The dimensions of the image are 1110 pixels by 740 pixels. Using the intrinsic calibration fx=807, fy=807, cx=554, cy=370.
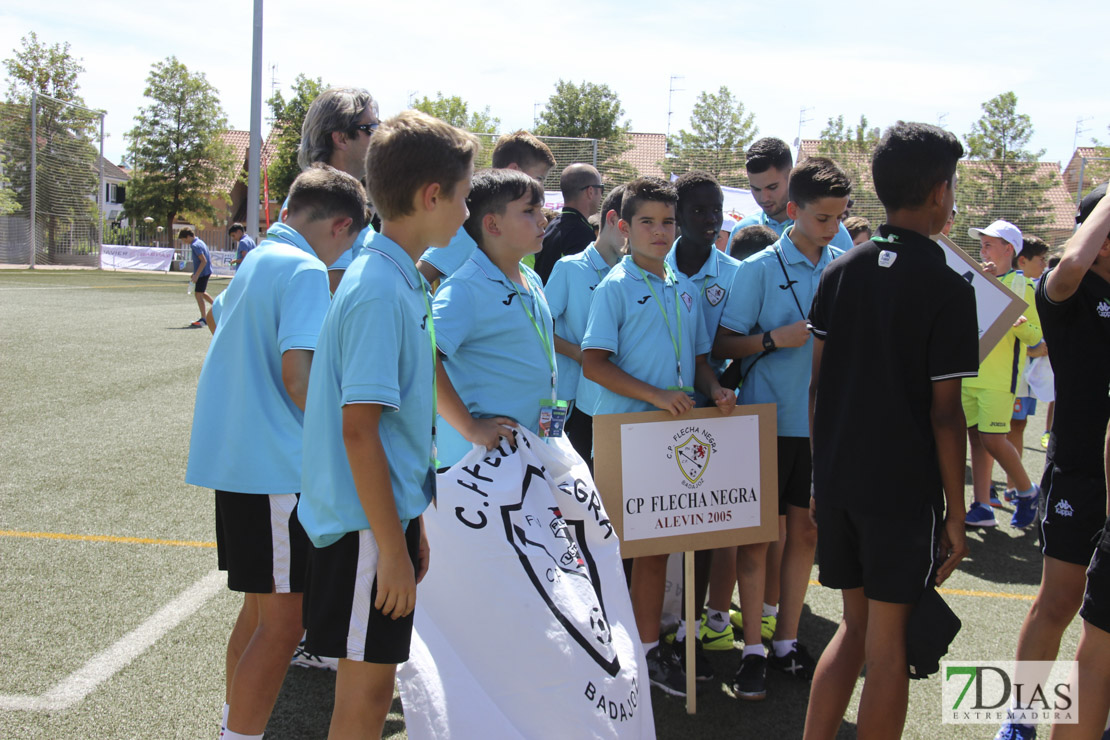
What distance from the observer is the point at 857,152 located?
33344mm

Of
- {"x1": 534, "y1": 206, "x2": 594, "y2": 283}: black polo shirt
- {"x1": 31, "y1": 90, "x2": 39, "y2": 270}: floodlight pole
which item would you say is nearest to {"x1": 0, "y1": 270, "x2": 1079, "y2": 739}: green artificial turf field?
{"x1": 534, "y1": 206, "x2": 594, "y2": 283}: black polo shirt

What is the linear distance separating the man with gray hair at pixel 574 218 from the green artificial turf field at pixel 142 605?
2364mm

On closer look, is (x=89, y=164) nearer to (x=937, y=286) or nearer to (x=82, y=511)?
(x=82, y=511)

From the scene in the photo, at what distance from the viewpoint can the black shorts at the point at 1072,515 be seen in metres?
2.67

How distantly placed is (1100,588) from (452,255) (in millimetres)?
2524

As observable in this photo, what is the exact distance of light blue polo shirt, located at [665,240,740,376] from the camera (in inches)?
148

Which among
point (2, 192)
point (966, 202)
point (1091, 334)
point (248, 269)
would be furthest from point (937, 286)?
point (2, 192)

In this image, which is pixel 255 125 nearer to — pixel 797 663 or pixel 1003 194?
pixel 797 663

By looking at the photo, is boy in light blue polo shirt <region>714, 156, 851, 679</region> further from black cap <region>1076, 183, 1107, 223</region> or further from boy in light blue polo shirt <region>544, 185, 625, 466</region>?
black cap <region>1076, 183, 1107, 223</region>

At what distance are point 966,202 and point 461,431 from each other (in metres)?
25.2

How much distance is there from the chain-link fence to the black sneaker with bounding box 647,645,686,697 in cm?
4011

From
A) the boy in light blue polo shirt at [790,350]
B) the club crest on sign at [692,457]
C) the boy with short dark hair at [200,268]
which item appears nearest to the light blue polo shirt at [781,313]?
the boy in light blue polo shirt at [790,350]

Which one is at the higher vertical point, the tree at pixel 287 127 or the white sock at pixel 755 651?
the tree at pixel 287 127

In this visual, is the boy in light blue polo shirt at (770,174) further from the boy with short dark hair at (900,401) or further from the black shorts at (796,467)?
the boy with short dark hair at (900,401)
